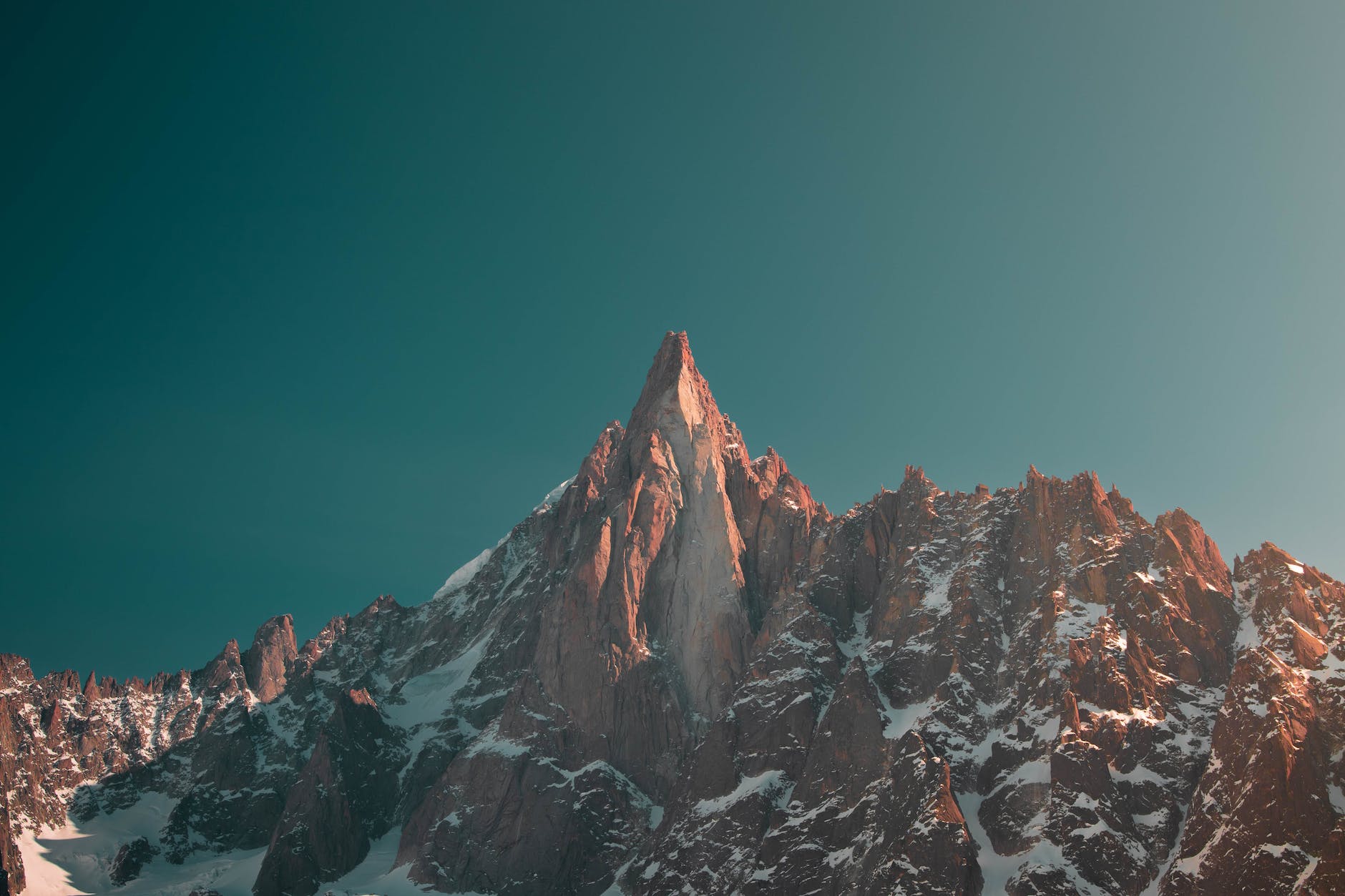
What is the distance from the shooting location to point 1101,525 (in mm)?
175875

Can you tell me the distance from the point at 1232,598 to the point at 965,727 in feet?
156

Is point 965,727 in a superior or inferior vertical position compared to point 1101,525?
inferior

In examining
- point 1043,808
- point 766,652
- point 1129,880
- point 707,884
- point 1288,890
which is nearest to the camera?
point 1288,890

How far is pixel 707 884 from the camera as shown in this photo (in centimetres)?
15525

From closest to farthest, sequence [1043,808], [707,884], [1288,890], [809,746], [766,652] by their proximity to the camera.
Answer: [1288,890] < [1043,808] < [707,884] < [809,746] < [766,652]

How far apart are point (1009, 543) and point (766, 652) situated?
1837 inches

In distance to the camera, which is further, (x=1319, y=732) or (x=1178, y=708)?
(x=1178, y=708)

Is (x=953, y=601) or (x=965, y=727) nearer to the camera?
(x=965, y=727)

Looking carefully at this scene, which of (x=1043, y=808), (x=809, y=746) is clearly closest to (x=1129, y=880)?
(x=1043, y=808)

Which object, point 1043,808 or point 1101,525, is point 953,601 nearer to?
point 1101,525

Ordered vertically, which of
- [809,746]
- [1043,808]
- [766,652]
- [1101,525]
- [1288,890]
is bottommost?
[1288,890]

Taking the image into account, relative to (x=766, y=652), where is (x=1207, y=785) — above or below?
below

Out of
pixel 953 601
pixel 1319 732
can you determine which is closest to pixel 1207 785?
pixel 1319 732

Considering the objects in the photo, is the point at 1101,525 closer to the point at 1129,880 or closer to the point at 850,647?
the point at 850,647
